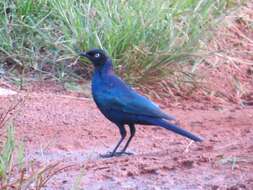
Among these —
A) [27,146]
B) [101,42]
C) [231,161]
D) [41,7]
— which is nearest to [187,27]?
[101,42]

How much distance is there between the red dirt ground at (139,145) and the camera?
5715 millimetres

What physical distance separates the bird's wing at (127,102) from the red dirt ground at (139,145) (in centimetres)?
34

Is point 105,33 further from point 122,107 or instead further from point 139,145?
point 122,107

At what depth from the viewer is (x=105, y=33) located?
9.08 metres

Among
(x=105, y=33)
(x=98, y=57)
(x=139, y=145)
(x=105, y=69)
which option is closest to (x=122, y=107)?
(x=105, y=69)

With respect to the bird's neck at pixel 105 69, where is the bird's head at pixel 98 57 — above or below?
above

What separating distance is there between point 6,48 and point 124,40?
136 centimetres

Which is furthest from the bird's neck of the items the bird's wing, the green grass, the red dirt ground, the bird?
the green grass

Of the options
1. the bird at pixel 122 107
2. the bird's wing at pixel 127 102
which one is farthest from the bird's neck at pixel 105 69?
the bird's wing at pixel 127 102

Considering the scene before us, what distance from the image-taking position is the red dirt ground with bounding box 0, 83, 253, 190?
18.7 feet

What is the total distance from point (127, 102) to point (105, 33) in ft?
7.51

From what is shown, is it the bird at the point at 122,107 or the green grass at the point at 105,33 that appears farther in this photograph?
the green grass at the point at 105,33

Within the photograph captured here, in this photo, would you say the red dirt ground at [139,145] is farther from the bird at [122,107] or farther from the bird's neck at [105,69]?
the bird's neck at [105,69]

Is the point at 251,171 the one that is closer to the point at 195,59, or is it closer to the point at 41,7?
the point at 195,59
